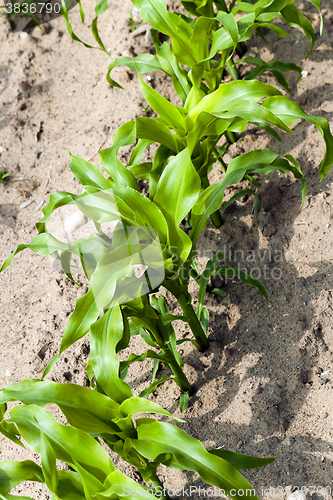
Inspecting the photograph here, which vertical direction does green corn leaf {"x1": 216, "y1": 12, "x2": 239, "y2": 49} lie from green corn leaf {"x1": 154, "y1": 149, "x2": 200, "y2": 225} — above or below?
above

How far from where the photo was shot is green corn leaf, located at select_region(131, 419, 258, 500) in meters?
0.86

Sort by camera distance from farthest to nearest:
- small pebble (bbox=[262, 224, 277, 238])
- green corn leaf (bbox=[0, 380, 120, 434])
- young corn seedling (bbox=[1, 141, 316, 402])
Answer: small pebble (bbox=[262, 224, 277, 238]) < young corn seedling (bbox=[1, 141, 316, 402]) < green corn leaf (bbox=[0, 380, 120, 434])

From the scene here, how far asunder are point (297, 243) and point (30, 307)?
1.20 metres

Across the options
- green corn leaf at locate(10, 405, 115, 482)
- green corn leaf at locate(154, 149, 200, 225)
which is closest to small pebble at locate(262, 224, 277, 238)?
green corn leaf at locate(154, 149, 200, 225)

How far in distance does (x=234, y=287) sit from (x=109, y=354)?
79cm

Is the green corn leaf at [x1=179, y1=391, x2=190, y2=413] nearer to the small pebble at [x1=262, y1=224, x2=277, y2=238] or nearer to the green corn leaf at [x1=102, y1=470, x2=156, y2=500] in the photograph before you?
the green corn leaf at [x1=102, y1=470, x2=156, y2=500]

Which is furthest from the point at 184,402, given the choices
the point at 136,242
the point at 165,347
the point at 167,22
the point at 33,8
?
the point at 33,8

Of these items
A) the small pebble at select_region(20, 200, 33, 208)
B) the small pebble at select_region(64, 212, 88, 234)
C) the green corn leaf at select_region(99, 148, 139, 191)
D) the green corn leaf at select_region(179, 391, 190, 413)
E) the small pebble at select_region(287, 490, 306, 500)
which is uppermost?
the green corn leaf at select_region(99, 148, 139, 191)

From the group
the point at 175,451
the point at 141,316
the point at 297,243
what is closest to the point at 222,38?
the point at 297,243

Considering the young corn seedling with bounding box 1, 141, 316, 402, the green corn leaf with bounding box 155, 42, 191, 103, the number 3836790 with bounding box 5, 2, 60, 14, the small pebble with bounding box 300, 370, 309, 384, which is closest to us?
the young corn seedling with bounding box 1, 141, 316, 402

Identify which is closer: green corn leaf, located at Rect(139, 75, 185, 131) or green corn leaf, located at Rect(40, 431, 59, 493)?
green corn leaf, located at Rect(40, 431, 59, 493)

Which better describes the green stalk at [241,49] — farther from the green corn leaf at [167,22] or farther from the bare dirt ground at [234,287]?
the green corn leaf at [167,22]

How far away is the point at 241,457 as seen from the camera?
1043 millimetres

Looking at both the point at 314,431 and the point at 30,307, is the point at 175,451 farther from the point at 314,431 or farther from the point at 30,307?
the point at 30,307
